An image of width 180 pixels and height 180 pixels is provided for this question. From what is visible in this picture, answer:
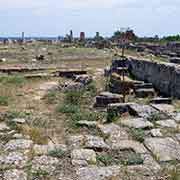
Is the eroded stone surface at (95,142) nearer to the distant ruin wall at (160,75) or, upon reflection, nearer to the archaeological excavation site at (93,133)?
the archaeological excavation site at (93,133)

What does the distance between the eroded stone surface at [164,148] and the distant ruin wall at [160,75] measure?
3.54 meters

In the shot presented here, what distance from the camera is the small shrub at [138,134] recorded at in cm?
539

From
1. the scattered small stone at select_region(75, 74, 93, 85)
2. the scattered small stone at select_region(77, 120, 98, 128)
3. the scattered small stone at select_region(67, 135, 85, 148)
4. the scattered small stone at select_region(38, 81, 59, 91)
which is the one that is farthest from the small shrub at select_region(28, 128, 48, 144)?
the scattered small stone at select_region(75, 74, 93, 85)

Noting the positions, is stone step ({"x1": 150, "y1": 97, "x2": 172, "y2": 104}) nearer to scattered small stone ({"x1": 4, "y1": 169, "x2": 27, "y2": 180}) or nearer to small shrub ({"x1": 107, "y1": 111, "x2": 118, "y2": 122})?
small shrub ({"x1": 107, "y1": 111, "x2": 118, "y2": 122})

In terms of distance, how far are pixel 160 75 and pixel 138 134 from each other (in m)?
4.64

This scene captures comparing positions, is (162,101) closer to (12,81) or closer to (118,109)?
(118,109)

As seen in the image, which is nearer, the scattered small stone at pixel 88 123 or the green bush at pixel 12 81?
the scattered small stone at pixel 88 123

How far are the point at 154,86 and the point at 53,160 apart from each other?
6.31 meters

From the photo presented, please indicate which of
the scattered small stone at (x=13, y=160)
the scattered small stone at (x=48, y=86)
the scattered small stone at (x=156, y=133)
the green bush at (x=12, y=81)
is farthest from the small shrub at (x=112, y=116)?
the green bush at (x=12, y=81)

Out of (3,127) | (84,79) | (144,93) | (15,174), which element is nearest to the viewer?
(15,174)

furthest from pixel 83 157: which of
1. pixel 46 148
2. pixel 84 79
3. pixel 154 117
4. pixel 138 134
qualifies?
pixel 84 79

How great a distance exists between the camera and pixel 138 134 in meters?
5.55

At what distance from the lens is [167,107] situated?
7445 millimetres

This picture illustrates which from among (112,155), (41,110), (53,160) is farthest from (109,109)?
(53,160)
